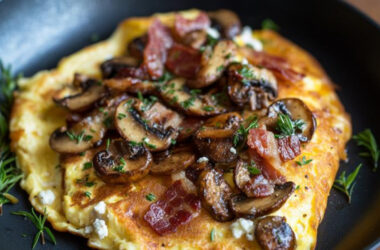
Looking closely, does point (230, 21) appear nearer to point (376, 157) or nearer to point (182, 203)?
point (376, 157)

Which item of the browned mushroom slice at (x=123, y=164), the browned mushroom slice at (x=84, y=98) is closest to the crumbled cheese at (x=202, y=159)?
the browned mushroom slice at (x=123, y=164)

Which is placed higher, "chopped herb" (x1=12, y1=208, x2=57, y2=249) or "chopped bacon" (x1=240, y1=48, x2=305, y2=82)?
"chopped bacon" (x1=240, y1=48, x2=305, y2=82)

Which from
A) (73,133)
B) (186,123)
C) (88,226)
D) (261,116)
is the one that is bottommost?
(88,226)

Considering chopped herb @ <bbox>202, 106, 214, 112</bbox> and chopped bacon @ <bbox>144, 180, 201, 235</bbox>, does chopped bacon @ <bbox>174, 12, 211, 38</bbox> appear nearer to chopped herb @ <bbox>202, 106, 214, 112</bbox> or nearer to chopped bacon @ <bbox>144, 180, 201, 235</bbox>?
chopped herb @ <bbox>202, 106, 214, 112</bbox>

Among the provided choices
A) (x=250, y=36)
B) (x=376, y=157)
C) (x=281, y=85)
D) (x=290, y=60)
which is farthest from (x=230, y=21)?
(x=376, y=157)

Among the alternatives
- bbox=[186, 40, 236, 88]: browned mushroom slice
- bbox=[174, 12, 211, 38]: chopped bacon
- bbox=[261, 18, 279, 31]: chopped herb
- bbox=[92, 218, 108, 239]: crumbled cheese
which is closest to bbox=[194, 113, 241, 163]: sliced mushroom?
bbox=[186, 40, 236, 88]: browned mushroom slice

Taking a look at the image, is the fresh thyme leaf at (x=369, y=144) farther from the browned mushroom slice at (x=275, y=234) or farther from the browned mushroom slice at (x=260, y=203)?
the browned mushroom slice at (x=275, y=234)

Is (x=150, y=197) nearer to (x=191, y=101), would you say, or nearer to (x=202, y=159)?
(x=202, y=159)
